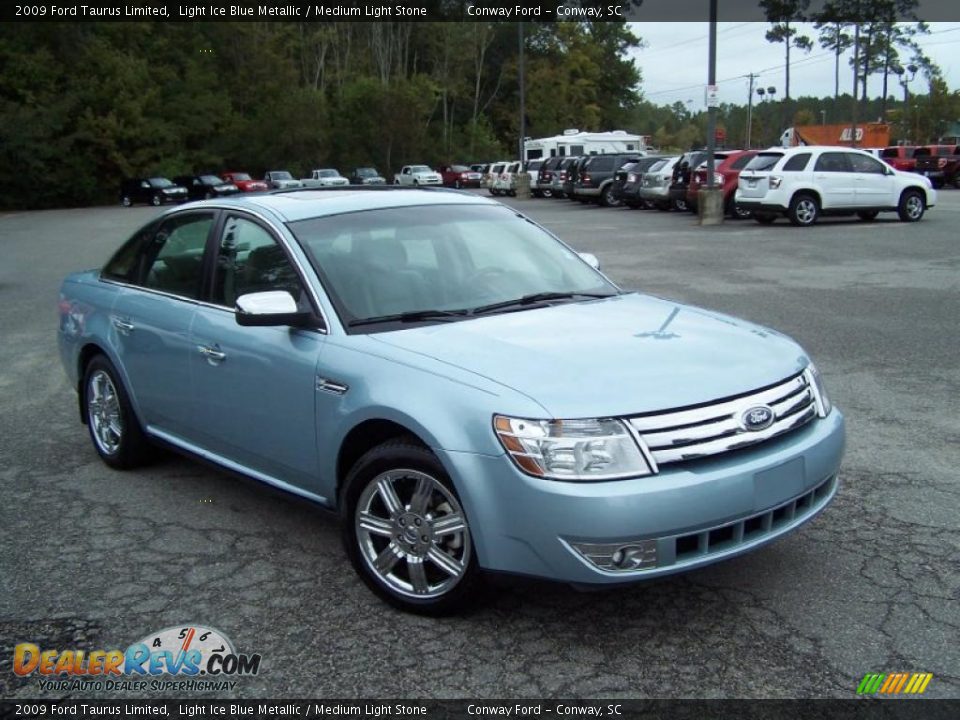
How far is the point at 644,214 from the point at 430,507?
26332mm

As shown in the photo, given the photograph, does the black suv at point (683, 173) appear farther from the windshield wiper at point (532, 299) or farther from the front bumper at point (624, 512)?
the front bumper at point (624, 512)

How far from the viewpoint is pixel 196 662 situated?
350 centimetres

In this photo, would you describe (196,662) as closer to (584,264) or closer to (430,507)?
(430,507)

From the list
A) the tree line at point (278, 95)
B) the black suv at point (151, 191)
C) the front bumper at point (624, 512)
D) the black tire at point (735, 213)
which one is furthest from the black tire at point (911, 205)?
the black suv at point (151, 191)

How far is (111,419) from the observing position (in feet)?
18.7

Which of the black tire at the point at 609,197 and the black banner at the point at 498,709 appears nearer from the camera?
the black banner at the point at 498,709

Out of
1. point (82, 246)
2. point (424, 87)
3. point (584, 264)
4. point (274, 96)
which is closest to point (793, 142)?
point (424, 87)

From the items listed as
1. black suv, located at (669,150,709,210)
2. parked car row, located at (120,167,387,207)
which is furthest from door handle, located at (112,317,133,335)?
parked car row, located at (120,167,387,207)

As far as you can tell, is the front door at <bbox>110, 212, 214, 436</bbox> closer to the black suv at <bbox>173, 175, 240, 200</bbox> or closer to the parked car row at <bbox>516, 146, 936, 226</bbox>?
the parked car row at <bbox>516, 146, 936, 226</bbox>

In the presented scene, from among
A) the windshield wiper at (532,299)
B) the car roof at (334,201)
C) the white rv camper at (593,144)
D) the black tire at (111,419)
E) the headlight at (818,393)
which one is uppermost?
the white rv camper at (593,144)

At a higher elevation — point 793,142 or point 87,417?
Answer: point 793,142

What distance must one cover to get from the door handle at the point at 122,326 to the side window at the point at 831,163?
18505 millimetres

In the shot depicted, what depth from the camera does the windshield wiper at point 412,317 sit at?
412 centimetres

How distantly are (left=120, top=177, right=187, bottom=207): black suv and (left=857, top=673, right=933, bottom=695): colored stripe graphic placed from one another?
52.1 metres
